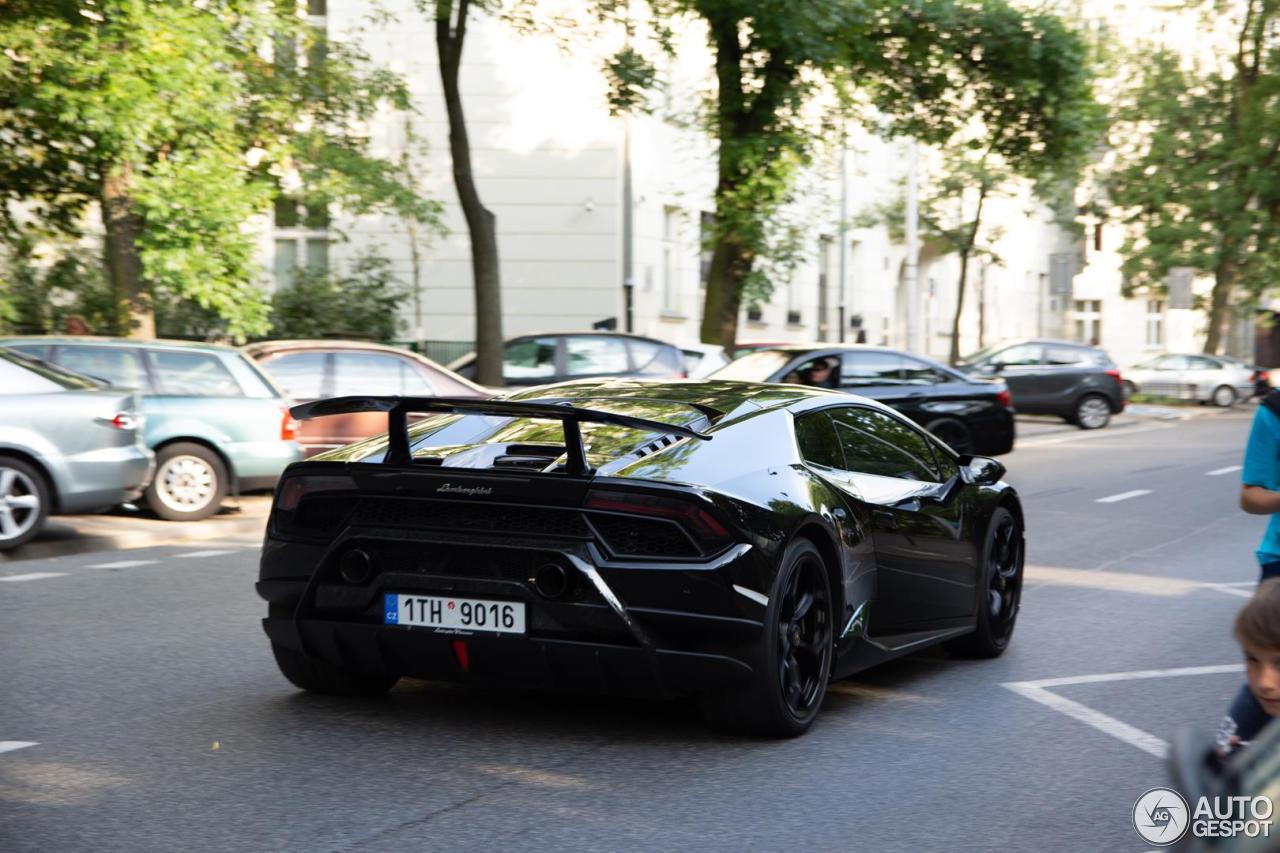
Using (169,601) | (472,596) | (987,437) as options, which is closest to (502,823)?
(472,596)

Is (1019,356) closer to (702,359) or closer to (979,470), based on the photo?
(702,359)

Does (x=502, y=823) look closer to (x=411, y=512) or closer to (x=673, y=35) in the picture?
(x=411, y=512)

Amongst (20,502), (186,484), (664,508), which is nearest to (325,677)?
(664,508)

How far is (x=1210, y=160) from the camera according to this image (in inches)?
1860

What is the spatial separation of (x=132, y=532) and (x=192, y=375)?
1.99 m

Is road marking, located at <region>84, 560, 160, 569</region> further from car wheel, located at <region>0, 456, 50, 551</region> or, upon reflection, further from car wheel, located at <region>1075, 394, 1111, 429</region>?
car wheel, located at <region>1075, 394, 1111, 429</region>

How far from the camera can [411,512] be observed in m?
6.12

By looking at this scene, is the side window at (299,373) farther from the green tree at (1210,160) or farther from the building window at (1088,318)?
the building window at (1088,318)

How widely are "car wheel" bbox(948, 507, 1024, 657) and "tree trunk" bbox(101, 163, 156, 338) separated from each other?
42.7 feet

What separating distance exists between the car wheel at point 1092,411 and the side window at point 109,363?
68.0 ft

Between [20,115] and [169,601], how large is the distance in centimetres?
1250

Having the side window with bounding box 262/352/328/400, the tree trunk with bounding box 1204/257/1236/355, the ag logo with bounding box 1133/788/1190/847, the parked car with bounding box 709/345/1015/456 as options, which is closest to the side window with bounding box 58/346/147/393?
the side window with bounding box 262/352/328/400

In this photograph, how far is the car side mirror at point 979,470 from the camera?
325 inches

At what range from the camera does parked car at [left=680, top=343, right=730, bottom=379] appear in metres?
21.7
